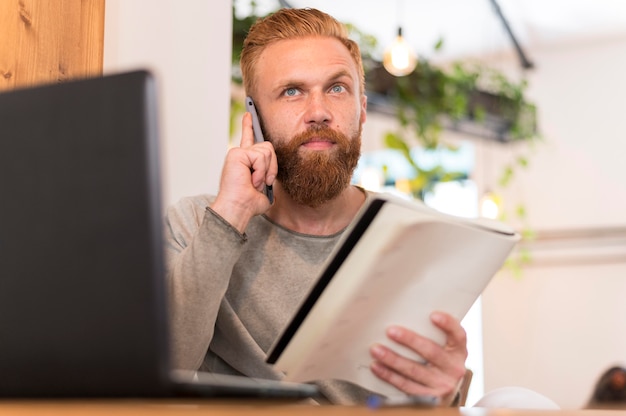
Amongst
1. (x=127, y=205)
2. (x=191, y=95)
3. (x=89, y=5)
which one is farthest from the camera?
(x=191, y=95)

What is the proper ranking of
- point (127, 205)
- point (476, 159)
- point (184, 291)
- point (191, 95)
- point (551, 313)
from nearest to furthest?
point (127, 205) → point (184, 291) → point (191, 95) → point (551, 313) → point (476, 159)

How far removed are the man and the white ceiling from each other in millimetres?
4135

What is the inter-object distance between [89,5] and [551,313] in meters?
5.68

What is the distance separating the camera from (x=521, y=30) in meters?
6.67

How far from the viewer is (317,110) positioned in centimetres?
170

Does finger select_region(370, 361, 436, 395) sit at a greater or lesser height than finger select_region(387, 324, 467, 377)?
lesser

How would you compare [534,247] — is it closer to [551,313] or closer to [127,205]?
[551,313]

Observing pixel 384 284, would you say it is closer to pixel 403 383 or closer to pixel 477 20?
pixel 403 383

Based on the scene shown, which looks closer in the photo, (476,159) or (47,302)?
(47,302)

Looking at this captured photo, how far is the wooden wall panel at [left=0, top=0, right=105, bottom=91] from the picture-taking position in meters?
1.48

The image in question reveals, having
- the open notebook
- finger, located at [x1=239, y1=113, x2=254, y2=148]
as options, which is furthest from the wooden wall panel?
the open notebook

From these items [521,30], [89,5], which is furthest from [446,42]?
[89,5]

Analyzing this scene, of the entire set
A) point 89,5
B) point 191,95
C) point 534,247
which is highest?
point 89,5

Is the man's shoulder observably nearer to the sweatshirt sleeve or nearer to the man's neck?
the man's neck
